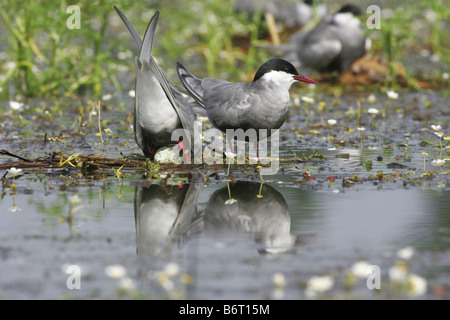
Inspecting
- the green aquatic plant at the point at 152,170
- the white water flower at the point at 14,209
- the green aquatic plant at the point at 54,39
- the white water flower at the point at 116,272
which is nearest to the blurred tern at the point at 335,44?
the green aquatic plant at the point at 54,39

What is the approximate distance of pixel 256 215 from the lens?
482 centimetres

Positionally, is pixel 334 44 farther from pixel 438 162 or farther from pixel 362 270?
pixel 362 270

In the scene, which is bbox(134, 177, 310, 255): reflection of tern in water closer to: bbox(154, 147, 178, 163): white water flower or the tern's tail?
bbox(154, 147, 178, 163): white water flower

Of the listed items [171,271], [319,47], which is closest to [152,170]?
[171,271]

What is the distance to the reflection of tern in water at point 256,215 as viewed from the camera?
4.32m

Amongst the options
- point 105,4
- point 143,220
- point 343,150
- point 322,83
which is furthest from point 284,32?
point 143,220

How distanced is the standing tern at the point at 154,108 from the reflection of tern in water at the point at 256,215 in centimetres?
80

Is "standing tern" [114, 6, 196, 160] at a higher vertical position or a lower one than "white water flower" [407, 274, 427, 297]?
higher

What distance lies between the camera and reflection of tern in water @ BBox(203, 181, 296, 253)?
432 cm

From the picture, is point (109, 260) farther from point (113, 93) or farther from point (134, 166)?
point (113, 93)

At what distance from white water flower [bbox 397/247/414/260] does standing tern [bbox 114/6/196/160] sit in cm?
241

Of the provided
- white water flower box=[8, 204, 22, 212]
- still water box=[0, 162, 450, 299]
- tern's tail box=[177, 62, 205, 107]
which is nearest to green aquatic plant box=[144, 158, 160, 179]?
still water box=[0, 162, 450, 299]

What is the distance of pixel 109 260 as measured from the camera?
13.0 ft

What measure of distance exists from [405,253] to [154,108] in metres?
2.65
